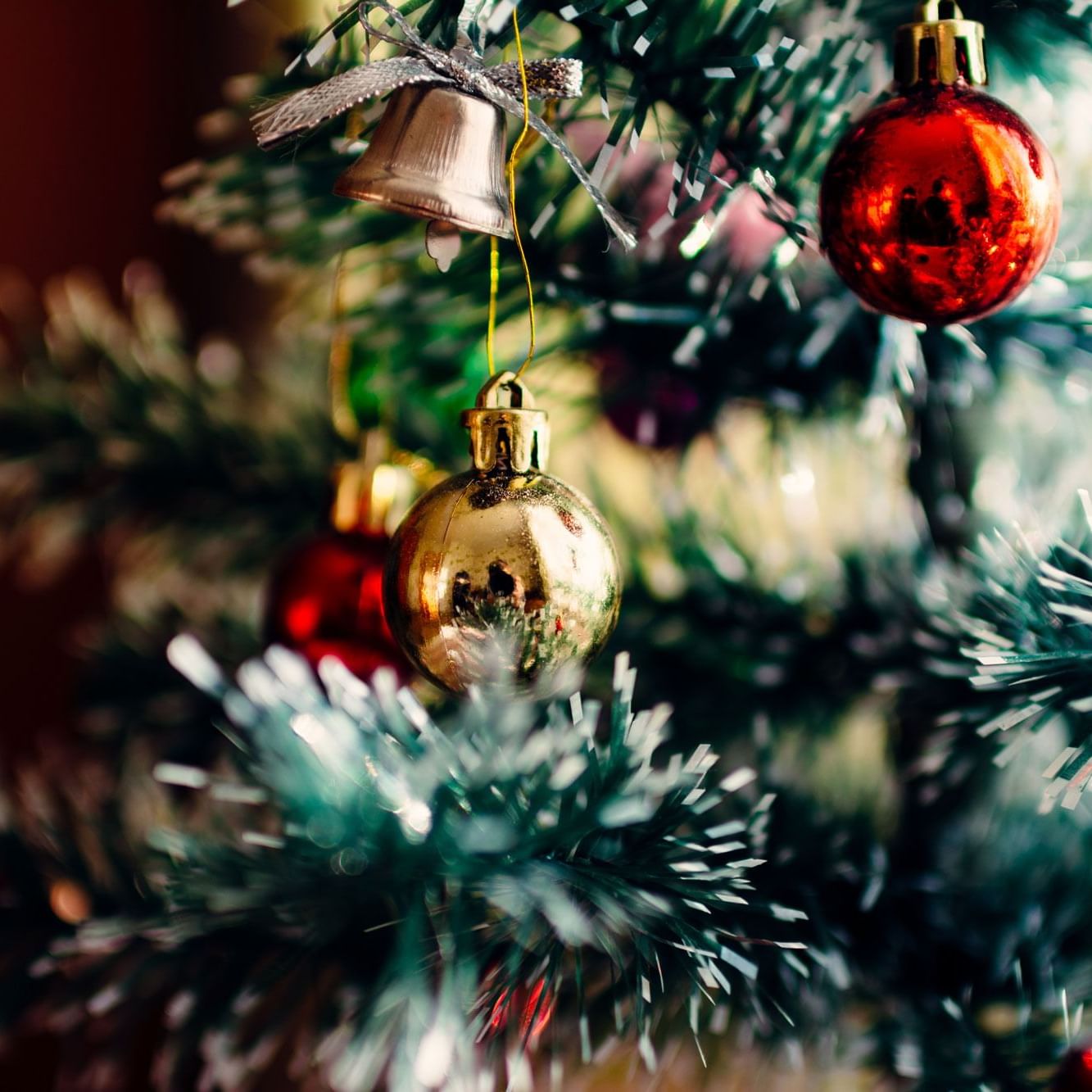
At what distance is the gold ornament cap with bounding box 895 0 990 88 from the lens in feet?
1.05

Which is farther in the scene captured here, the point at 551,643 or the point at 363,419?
the point at 363,419

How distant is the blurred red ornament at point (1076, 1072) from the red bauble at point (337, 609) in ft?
0.93

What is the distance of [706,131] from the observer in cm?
35

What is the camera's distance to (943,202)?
1.02 feet

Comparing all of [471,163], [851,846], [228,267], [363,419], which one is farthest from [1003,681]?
[228,267]

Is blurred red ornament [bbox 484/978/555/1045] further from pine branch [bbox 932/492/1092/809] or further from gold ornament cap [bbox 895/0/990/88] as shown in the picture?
gold ornament cap [bbox 895/0/990/88]

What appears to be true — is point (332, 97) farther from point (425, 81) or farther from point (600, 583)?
point (600, 583)

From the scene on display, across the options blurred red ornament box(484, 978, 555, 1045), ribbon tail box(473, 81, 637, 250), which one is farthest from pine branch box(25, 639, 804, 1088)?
ribbon tail box(473, 81, 637, 250)

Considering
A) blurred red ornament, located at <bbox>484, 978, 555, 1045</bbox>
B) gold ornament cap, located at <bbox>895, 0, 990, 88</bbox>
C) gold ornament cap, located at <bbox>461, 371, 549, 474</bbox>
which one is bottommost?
blurred red ornament, located at <bbox>484, 978, 555, 1045</bbox>

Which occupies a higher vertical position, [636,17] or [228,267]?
[228,267]

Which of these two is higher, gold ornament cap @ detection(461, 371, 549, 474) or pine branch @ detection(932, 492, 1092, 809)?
gold ornament cap @ detection(461, 371, 549, 474)

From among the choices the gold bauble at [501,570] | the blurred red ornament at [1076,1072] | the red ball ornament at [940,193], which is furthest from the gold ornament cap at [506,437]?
the blurred red ornament at [1076,1072]

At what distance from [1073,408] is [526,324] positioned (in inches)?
10.5

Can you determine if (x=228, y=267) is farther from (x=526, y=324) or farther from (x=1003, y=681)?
(x=1003, y=681)
